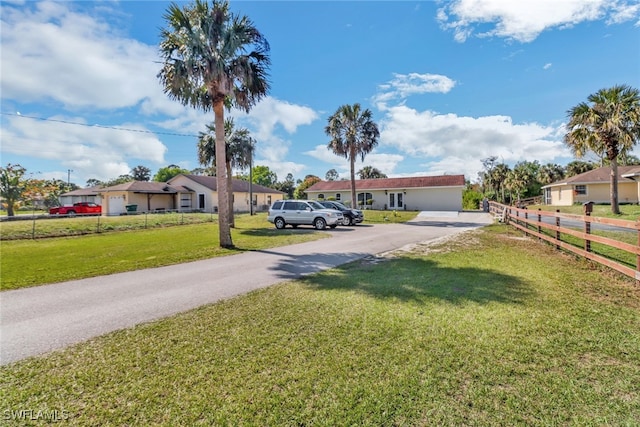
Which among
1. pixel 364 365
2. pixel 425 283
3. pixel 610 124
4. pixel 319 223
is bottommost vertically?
pixel 364 365

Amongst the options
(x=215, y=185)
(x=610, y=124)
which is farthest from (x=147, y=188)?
(x=610, y=124)

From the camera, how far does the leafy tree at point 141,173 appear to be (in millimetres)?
79812

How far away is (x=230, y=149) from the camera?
20766mm

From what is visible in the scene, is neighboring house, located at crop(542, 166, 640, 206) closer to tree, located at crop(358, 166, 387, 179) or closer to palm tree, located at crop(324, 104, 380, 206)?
palm tree, located at crop(324, 104, 380, 206)

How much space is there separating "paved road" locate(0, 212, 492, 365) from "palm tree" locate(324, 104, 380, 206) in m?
16.9

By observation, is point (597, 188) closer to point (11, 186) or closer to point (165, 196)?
point (165, 196)

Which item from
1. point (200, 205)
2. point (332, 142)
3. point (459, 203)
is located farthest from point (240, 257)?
point (200, 205)

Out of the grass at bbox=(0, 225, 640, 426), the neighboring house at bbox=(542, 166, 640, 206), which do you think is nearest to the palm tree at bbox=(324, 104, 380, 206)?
the grass at bbox=(0, 225, 640, 426)

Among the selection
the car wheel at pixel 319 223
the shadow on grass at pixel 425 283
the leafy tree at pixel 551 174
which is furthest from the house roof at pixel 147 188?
the leafy tree at pixel 551 174

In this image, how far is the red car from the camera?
30797mm

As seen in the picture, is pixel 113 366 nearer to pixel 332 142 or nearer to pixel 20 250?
pixel 20 250

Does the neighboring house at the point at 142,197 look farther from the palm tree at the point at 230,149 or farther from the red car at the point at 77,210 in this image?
the palm tree at the point at 230,149

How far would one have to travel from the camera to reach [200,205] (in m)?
37.8

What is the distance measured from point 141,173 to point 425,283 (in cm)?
9030
